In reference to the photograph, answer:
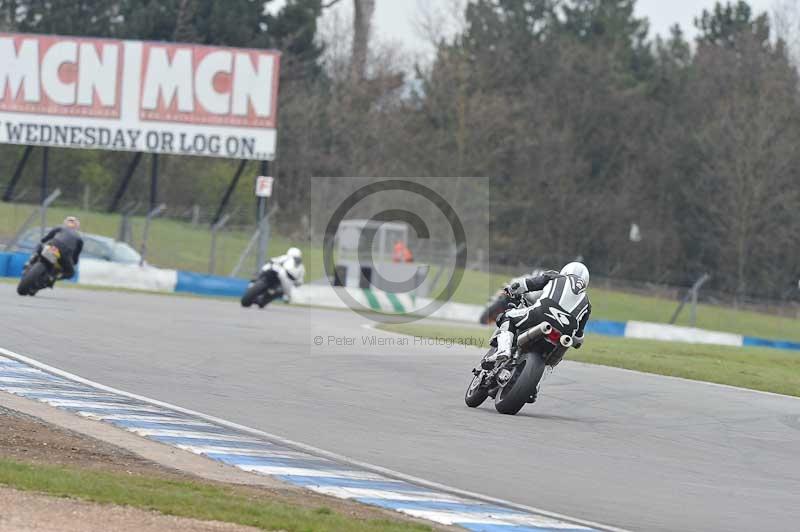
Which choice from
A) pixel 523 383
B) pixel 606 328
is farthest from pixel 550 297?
pixel 606 328

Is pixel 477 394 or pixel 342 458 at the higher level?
pixel 477 394

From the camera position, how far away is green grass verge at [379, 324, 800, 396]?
17.4 m

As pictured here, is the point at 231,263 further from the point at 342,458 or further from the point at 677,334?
the point at 342,458

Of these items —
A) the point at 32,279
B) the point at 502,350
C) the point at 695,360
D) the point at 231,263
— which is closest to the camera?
the point at 502,350

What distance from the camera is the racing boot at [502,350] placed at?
12062mm

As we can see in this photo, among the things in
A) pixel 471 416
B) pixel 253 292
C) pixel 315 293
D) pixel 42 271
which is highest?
pixel 42 271

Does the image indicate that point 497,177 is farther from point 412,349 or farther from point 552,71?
point 412,349

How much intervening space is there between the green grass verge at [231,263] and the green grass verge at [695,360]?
13403mm

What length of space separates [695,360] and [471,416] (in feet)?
28.7

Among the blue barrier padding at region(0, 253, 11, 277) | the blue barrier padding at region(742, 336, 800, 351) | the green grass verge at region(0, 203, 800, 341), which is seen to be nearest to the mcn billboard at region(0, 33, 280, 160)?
the green grass verge at region(0, 203, 800, 341)

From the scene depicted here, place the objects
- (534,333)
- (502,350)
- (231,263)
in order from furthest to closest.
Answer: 1. (231,263)
2. (502,350)
3. (534,333)

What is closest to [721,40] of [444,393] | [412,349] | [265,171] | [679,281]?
[679,281]

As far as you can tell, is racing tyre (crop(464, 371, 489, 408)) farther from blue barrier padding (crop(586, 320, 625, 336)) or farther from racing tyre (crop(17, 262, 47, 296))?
blue barrier padding (crop(586, 320, 625, 336))

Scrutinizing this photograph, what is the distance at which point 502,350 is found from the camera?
39.6ft
